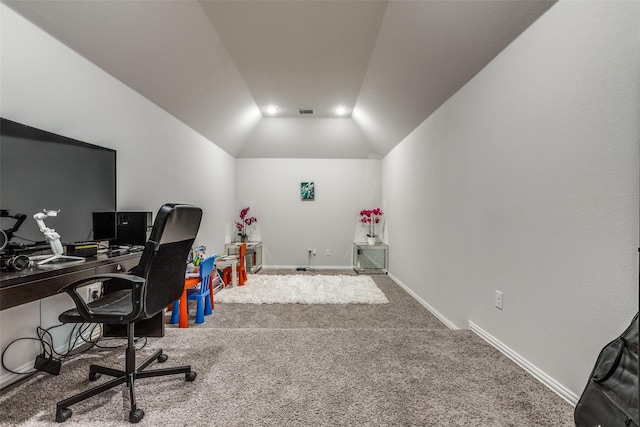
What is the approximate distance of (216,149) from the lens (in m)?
5.06

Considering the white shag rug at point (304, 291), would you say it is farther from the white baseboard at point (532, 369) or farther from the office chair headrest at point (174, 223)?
the office chair headrest at point (174, 223)

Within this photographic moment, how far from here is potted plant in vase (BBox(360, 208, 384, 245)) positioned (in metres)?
5.96

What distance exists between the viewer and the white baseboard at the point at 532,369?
149cm

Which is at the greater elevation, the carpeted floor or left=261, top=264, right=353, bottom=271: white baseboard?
the carpeted floor

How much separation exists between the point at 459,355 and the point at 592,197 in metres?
1.22

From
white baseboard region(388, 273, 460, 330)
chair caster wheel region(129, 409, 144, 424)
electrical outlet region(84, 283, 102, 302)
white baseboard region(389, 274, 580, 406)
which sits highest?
electrical outlet region(84, 283, 102, 302)

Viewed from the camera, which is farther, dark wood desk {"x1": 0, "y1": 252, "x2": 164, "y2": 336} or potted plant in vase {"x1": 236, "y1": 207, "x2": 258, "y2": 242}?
potted plant in vase {"x1": 236, "y1": 207, "x2": 258, "y2": 242}

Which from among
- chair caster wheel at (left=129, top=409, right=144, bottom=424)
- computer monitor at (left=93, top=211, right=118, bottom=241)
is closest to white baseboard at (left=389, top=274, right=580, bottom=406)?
chair caster wheel at (left=129, top=409, right=144, bottom=424)

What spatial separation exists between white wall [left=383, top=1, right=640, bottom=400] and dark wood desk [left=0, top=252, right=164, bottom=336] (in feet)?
8.34

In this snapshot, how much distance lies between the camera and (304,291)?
429 centimetres

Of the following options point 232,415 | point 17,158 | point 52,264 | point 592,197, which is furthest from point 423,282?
point 17,158

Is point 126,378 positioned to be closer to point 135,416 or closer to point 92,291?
point 135,416

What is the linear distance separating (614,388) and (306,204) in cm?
531

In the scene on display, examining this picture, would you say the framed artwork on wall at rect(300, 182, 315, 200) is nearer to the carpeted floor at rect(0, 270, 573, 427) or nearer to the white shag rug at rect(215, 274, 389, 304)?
the white shag rug at rect(215, 274, 389, 304)
